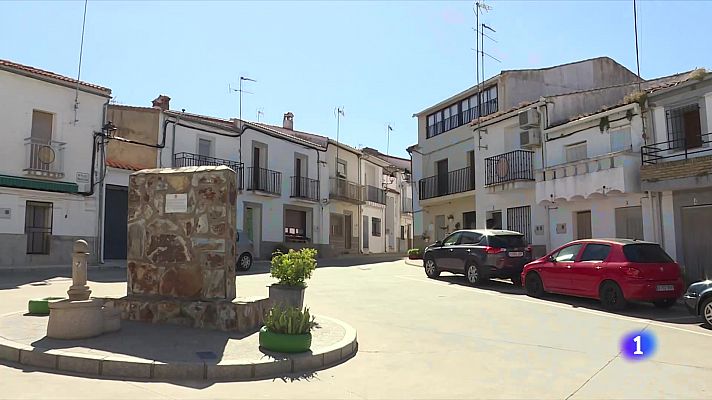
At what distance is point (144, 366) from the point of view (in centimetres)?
588

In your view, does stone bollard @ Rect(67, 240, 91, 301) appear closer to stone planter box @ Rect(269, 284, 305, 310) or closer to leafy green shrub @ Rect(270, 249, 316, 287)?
stone planter box @ Rect(269, 284, 305, 310)

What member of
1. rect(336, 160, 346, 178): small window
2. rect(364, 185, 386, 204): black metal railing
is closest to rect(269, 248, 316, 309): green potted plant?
rect(336, 160, 346, 178): small window

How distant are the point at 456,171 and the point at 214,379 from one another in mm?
22449

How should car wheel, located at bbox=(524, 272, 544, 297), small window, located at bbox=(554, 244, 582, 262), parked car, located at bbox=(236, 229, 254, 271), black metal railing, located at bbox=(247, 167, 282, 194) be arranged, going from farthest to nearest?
black metal railing, located at bbox=(247, 167, 282, 194) < parked car, located at bbox=(236, 229, 254, 271) < car wheel, located at bbox=(524, 272, 544, 297) < small window, located at bbox=(554, 244, 582, 262)

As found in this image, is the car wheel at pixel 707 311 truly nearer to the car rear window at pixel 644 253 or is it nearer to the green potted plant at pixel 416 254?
the car rear window at pixel 644 253

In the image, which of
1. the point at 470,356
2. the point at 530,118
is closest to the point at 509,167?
the point at 530,118

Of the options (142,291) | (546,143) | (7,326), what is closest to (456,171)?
(546,143)

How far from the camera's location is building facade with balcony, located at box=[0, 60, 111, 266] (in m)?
18.7

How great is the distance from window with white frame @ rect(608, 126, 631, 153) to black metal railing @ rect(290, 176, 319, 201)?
1792cm

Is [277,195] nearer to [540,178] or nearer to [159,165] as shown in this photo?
[159,165]

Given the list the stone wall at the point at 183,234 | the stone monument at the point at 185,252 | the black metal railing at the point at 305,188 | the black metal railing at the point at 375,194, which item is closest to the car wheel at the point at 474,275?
the stone monument at the point at 185,252

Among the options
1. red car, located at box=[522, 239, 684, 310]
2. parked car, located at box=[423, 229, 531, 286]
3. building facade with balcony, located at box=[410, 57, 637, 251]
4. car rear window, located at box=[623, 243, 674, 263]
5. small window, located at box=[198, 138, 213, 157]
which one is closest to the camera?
red car, located at box=[522, 239, 684, 310]

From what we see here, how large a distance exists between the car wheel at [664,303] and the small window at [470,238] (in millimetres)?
5293

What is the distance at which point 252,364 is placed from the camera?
6164 mm
